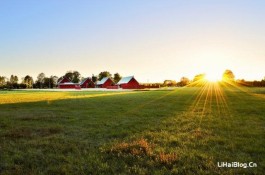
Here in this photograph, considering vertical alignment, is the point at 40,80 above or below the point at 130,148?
above

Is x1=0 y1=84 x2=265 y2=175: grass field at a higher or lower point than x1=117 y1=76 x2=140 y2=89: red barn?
lower

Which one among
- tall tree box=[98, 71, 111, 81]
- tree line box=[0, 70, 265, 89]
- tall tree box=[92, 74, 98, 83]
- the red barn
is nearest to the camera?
the red barn

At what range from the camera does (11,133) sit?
8.69 metres

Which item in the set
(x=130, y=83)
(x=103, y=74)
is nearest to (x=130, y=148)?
(x=130, y=83)

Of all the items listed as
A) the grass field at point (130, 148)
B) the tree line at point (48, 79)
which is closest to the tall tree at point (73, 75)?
the tree line at point (48, 79)

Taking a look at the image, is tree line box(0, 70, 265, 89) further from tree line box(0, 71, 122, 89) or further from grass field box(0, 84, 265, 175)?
grass field box(0, 84, 265, 175)

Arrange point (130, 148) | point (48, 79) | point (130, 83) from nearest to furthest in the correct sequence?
1. point (130, 148)
2. point (130, 83)
3. point (48, 79)

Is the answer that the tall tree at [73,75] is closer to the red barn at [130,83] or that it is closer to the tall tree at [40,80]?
the tall tree at [40,80]

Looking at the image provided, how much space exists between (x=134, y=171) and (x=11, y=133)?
605 centimetres

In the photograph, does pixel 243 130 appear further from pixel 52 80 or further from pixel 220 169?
pixel 52 80

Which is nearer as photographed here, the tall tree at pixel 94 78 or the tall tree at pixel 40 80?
the tall tree at pixel 40 80

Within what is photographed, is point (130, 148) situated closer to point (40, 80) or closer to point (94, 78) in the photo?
point (94, 78)

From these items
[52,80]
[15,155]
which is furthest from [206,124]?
[52,80]

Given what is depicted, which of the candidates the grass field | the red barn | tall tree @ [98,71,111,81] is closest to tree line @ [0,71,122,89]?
tall tree @ [98,71,111,81]
